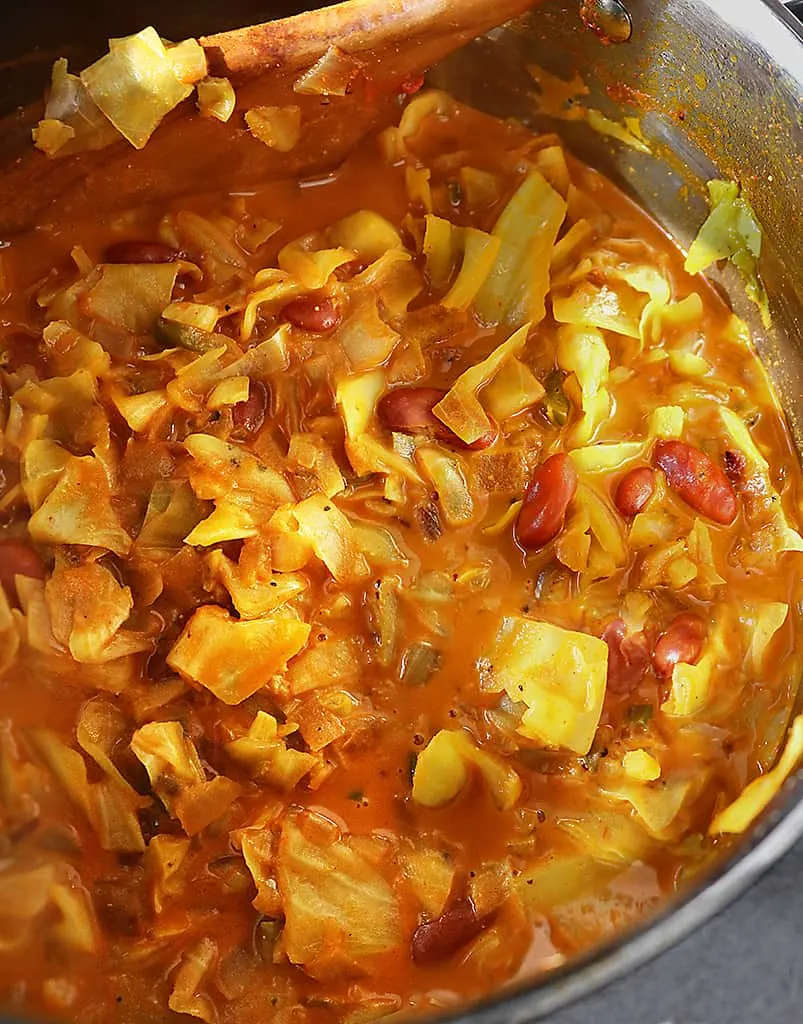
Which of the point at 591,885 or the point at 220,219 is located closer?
the point at 591,885

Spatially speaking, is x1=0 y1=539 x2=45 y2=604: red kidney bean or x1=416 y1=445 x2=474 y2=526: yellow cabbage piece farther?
x1=416 y1=445 x2=474 y2=526: yellow cabbage piece

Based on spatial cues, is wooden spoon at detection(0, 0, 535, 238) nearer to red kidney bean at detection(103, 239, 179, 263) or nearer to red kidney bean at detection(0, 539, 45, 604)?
red kidney bean at detection(103, 239, 179, 263)

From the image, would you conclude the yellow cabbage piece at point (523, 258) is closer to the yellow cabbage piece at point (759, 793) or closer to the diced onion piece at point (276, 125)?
the diced onion piece at point (276, 125)

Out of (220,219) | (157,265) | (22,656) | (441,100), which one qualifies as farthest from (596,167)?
(22,656)

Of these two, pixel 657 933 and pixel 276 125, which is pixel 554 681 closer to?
pixel 657 933

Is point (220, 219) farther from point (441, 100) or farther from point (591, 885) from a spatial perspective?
point (591, 885)

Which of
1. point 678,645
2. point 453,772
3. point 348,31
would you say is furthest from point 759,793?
point 348,31

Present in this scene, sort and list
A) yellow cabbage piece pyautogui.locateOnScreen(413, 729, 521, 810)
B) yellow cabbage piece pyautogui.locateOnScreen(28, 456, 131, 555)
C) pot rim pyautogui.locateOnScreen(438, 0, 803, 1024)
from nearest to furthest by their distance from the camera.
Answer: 1. pot rim pyautogui.locateOnScreen(438, 0, 803, 1024)
2. yellow cabbage piece pyautogui.locateOnScreen(413, 729, 521, 810)
3. yellow cabbage piece pyautogui.locateOnScreen(28, 456, 131, 555)

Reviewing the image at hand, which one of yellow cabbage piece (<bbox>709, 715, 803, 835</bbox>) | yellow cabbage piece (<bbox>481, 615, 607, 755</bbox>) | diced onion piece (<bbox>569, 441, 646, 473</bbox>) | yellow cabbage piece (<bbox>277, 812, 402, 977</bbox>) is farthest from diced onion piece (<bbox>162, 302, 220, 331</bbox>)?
yellow cabbage piece (<bbox>709, 715, 803, 835</bbox>)

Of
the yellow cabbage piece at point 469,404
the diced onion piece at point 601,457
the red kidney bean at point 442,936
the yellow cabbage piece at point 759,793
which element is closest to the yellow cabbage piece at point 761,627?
the yellow cabbage piece at point 759,793
